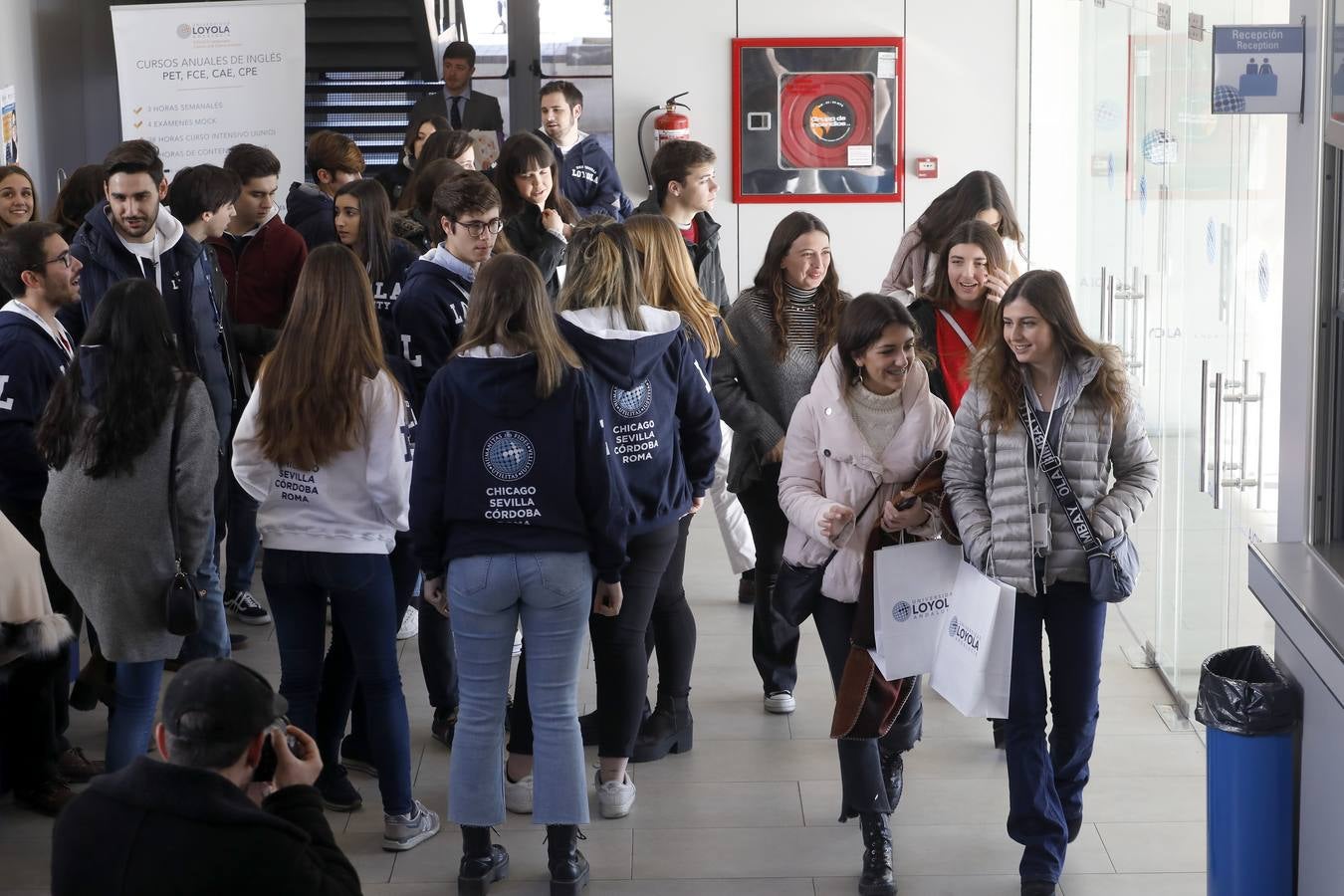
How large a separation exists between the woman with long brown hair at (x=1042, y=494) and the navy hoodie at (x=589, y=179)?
4.23m

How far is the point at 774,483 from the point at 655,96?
5.15 m

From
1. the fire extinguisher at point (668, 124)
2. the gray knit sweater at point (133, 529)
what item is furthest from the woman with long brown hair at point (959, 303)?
the fire extinguisher at point (668, 124)

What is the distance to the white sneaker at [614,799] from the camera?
4324 millimetres

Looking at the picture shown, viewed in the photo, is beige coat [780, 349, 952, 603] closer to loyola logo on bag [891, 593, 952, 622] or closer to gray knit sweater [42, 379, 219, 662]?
loyola logo on bag [891, 593, 952, 622]

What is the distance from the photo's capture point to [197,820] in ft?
7.25

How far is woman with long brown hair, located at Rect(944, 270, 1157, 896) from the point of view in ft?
12.0

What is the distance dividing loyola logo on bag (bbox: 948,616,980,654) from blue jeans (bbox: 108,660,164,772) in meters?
2.01

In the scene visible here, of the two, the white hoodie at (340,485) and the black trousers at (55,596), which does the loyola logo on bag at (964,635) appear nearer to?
the white hoodie at (340,485)

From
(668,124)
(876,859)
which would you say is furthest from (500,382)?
(668,124)

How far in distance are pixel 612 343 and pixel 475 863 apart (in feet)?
4.36

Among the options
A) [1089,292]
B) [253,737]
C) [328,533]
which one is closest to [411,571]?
[328,533]

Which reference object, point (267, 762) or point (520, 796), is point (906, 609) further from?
point (267, 762)

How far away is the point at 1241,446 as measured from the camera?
4426 millimetres

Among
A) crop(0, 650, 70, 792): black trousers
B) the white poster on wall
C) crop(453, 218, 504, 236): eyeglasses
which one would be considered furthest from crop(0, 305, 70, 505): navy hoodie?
the white poster on wall
